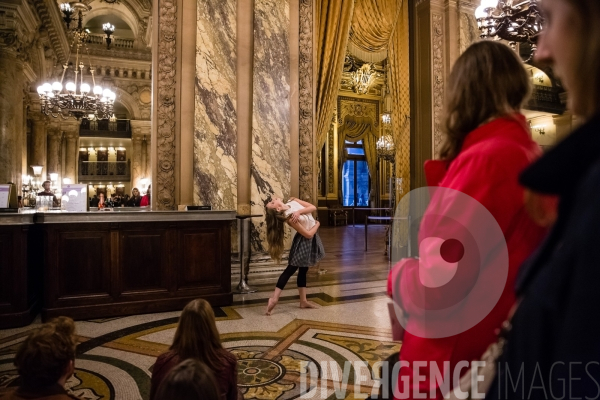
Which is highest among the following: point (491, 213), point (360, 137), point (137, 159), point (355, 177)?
point (360, 137)

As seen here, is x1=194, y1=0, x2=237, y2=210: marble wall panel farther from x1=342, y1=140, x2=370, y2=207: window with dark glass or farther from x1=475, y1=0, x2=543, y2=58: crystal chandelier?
x1=342, y1=140, x2=370, y2=207: window with dark glass

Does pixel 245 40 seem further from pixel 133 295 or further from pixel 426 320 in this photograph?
pixel 426 320

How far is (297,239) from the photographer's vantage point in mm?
4750

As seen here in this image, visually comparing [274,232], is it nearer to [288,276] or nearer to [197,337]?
[288,276]

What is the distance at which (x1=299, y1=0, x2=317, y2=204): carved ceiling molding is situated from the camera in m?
7.07

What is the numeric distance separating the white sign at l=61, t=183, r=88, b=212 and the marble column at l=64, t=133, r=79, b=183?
1730cm

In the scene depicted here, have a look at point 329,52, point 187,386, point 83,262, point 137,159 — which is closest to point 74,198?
point 83,262

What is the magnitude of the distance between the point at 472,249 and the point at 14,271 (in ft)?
15.8

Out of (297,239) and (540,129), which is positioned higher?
(540,129)

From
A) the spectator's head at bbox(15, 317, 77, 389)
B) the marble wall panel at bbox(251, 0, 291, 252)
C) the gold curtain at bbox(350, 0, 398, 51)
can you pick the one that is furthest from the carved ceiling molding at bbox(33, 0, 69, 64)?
the spectator's head at bbox(15, 317, 77, 389)

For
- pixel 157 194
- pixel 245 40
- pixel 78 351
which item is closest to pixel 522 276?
pixel 78 351

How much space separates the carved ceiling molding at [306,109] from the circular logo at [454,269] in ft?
19.9

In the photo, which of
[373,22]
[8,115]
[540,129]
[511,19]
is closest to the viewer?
[511,19]

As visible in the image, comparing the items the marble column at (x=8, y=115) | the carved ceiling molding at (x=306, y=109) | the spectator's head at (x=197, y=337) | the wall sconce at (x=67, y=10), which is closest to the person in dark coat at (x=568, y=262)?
the spectator's head at (x=197, y=337)
